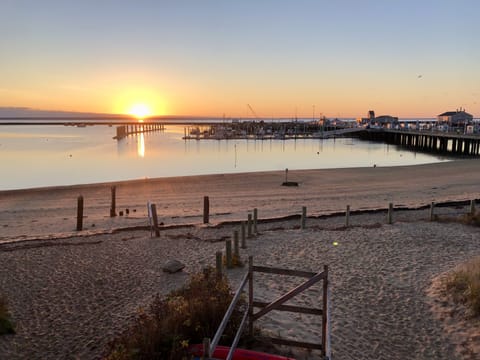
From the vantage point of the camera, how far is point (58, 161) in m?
51.6

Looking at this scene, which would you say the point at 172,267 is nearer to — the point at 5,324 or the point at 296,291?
the point at 5,324

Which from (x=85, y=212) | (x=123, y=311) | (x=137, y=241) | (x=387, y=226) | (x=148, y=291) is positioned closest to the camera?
(x=123, y=311)

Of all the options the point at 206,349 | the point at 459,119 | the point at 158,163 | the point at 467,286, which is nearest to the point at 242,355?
the point at 206,349

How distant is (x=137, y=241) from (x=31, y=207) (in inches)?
517

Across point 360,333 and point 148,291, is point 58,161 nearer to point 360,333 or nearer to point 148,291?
point 148,291

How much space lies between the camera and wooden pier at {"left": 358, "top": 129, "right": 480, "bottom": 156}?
5944cm

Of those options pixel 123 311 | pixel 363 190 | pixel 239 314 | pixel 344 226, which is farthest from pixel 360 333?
pixel 363 190

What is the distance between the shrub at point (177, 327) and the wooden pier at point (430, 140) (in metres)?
58.5

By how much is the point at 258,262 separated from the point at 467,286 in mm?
4860

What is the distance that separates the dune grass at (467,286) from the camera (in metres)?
7.29

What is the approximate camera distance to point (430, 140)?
233 feet

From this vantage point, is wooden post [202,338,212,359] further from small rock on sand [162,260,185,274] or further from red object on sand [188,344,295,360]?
small rock on sand [162,260,185,274]

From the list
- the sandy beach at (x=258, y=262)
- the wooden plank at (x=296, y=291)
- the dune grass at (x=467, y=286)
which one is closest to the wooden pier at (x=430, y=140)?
the sandy beach at (x=258, y=262)

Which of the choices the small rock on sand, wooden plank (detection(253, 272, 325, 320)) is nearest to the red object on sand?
wooden plank (detection(253, 272, 325, 320))
